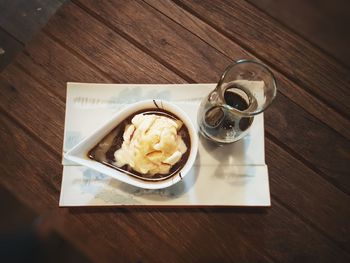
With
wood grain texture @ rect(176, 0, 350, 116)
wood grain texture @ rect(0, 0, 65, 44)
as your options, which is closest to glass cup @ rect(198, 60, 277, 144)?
wood grain texture @ rect(176, 0, 350, 116)

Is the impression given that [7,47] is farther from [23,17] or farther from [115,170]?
[115,170]

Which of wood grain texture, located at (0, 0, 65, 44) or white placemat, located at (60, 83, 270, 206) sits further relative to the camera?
wood grain texture, located at (0, 0, 65, 44)

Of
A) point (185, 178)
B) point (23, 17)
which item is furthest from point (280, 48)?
point (23, 17)

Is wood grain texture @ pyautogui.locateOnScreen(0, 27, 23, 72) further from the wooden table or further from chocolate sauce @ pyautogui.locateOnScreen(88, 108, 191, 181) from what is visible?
chocolate sauce @ pyautogui.locateOnScreen(88, 108, 191, 181)

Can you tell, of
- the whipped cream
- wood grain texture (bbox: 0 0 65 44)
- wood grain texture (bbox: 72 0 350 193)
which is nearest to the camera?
the whipped cream

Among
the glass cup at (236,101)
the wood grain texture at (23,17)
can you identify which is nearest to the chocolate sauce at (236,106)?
the glass cup at (236,101)

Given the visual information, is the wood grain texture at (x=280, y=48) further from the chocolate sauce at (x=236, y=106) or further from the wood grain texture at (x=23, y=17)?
the wood grain texture at (x=23, y=17)

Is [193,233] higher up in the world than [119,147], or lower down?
lower down
